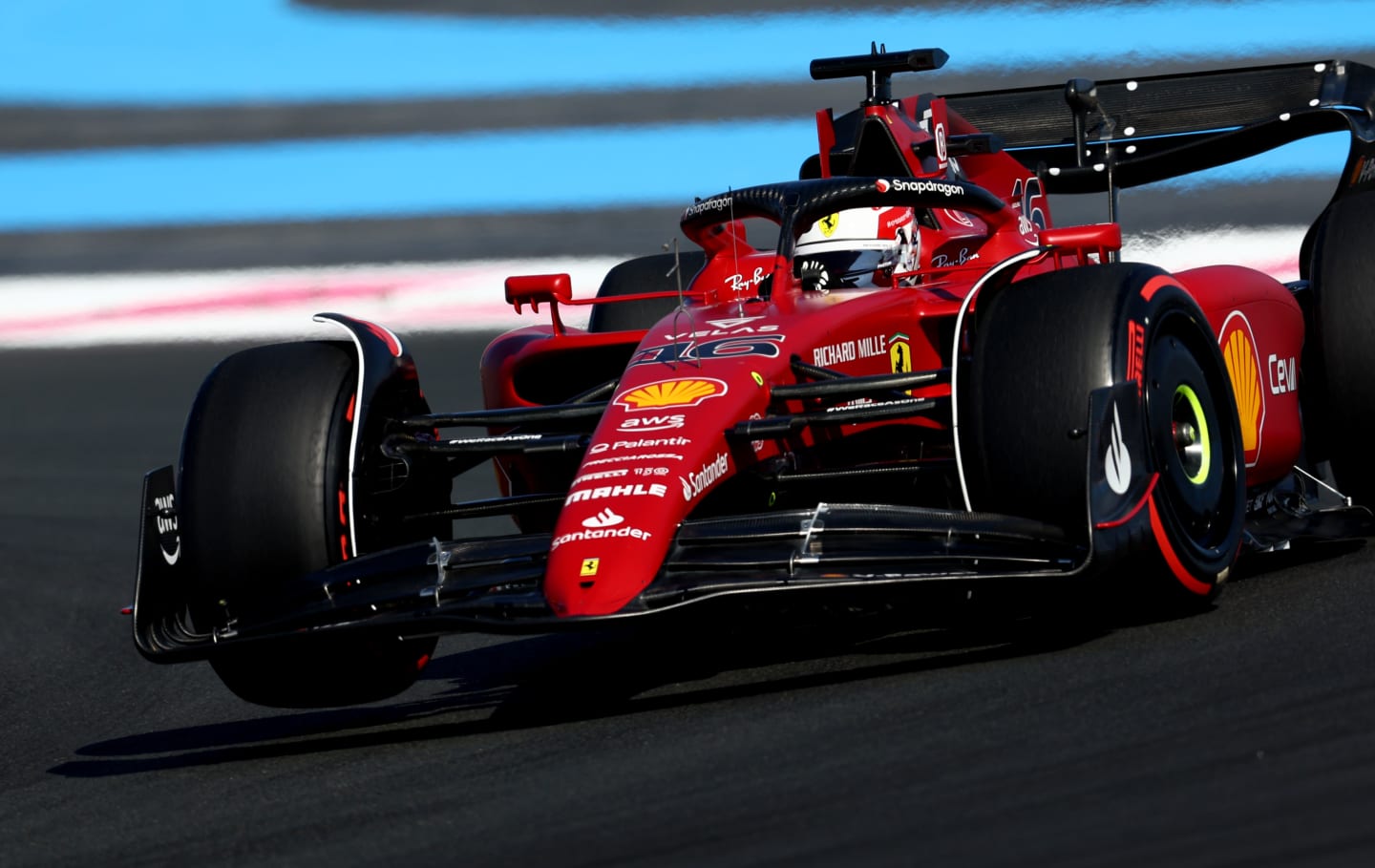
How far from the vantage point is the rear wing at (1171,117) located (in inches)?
318

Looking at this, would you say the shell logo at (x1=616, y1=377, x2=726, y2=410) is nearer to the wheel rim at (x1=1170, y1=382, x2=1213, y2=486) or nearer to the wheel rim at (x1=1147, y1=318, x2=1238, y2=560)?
the wheel rim at (x1=1147, y1=318, x2=1238, y2=560)

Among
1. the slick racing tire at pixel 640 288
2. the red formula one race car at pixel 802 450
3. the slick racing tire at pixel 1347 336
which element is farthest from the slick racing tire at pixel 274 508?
the slick racing tire at pixel 1347 336

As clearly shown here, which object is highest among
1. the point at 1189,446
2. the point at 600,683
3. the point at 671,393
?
the point at 671,393

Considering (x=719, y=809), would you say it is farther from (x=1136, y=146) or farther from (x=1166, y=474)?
(x=1136, y=146)

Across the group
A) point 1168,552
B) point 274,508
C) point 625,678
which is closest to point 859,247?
point 625,678

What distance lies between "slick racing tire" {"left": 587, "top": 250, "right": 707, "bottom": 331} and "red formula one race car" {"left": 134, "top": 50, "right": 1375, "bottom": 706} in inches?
40.2

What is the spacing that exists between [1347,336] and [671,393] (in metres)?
2.37

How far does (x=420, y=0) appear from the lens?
643 inches

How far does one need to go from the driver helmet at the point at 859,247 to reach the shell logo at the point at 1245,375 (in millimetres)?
1068

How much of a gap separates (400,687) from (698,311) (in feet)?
4.77

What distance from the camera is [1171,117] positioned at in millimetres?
8586

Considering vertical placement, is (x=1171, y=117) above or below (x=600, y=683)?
above

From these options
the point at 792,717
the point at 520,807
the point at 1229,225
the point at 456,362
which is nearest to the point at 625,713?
the point at 792,717

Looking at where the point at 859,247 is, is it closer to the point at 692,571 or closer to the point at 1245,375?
the point at 1245,375
